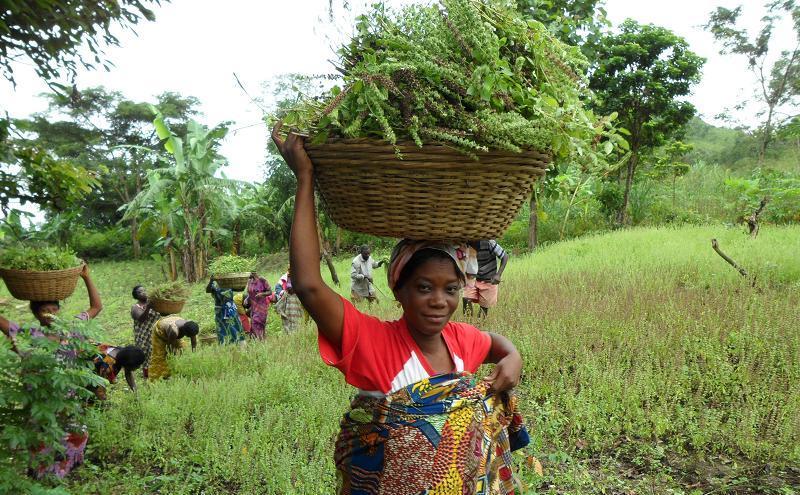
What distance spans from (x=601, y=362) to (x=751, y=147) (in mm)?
25638

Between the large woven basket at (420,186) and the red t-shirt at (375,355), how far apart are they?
0.30m

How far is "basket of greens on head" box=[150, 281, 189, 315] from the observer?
6.03 metres

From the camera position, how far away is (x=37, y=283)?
410 cm

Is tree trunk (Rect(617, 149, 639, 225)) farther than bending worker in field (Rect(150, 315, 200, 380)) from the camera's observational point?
Yes

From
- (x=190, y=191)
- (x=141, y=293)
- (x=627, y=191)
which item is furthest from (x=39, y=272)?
(x=627, y=191)

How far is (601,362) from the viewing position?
15.1 ft

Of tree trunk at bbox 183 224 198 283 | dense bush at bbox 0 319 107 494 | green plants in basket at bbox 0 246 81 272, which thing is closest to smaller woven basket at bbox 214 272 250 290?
green plants in basket at bbox 0 246 81 272

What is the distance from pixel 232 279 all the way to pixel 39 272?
10.0ft

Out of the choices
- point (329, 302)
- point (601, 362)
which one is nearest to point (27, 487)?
point (329, 302)

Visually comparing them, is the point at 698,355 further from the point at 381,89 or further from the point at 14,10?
the point at 14,10

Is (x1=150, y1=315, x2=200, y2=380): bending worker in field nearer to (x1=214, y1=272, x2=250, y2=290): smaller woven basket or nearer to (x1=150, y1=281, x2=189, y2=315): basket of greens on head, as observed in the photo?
(x1=150, y1=281, x2=189, y2=315): basket of greens on head

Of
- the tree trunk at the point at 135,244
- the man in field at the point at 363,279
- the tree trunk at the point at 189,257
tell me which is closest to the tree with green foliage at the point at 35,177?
the man in field at the point at 363,279

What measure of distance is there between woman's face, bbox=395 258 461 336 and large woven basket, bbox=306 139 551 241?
0.43ft

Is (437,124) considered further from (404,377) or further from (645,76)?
(645,76)
